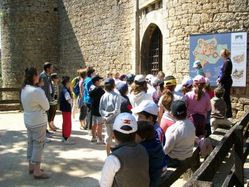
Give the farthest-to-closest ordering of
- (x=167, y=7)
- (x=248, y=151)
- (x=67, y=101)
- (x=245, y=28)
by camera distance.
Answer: (x=167, y=7), (x=245, y=28), (x=67, y=101), (x=248, y=151)

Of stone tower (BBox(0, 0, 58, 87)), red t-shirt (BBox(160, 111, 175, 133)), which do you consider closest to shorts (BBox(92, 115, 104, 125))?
red t-shirt (BBox(160, 111, 175, 133))

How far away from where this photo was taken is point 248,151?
17.6ft

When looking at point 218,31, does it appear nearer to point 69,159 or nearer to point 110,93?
point 110,93

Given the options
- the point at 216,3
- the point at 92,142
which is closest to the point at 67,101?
the point at 92,142

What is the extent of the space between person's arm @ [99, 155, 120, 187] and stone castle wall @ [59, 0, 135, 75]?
9.80 metres

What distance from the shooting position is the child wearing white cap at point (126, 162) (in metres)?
2.79

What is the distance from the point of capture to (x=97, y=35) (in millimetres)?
15383

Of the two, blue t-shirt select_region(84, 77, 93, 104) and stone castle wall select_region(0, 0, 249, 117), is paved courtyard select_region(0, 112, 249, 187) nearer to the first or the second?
blue t-shirt select_region(84, 77, 93, 104)

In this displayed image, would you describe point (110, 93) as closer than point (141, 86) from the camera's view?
No

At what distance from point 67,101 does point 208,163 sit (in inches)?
173

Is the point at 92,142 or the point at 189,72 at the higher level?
the point at 189,72

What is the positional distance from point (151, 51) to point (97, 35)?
4.10m

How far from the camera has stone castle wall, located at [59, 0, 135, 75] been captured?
Result: 43.5 ft

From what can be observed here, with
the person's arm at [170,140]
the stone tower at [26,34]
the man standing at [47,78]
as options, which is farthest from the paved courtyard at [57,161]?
the stone tower at [26,34]
